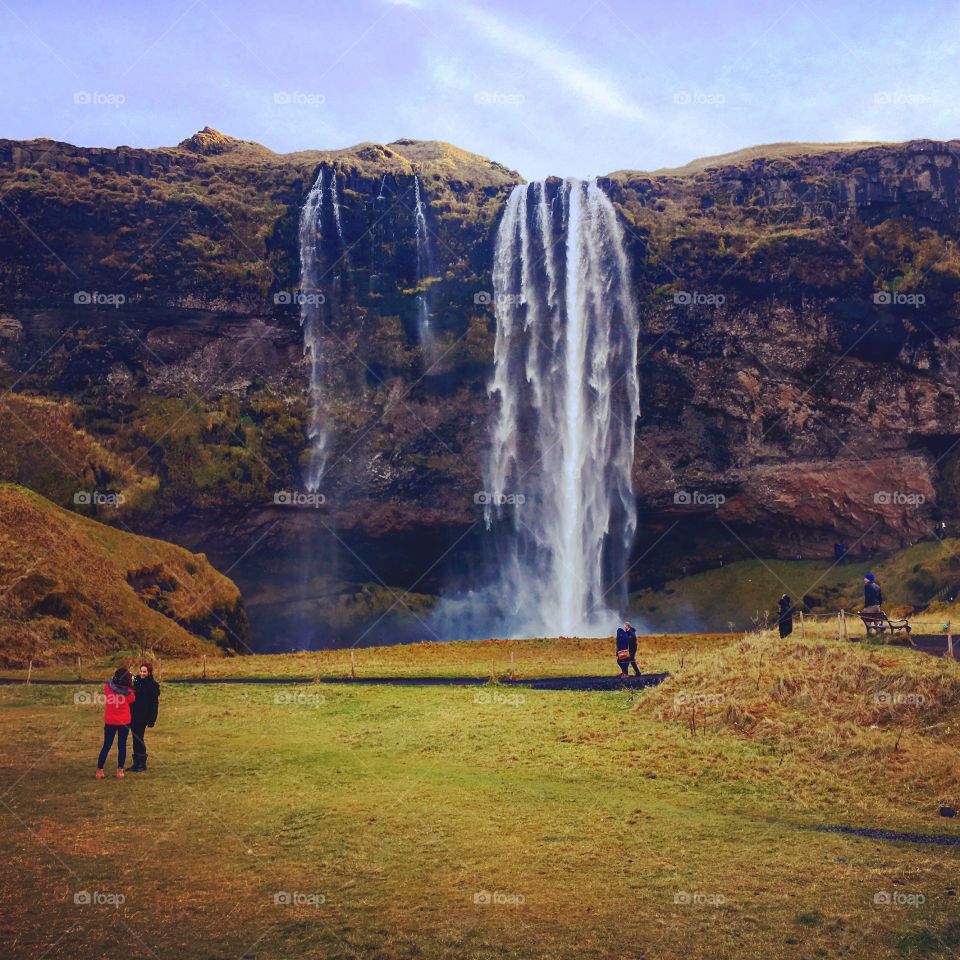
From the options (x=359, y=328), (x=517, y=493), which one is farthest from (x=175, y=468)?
(x=517, y=493)

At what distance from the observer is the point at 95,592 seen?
37750 millimetres

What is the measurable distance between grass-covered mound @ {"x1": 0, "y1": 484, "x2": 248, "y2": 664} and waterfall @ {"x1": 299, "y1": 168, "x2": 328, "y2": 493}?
581 inches
